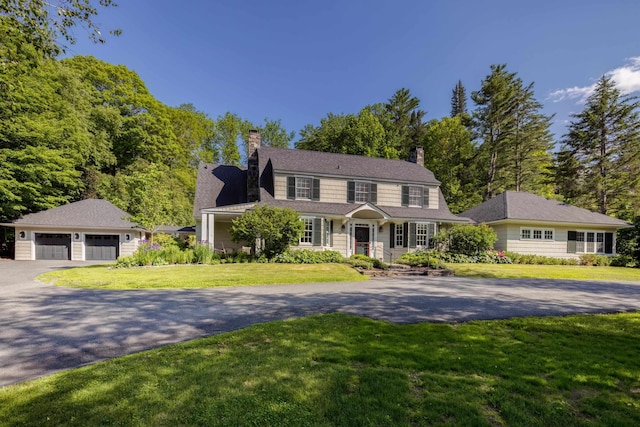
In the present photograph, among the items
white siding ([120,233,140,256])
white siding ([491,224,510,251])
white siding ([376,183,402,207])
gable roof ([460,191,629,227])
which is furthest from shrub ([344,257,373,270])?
white siding ([120,233,140,256])

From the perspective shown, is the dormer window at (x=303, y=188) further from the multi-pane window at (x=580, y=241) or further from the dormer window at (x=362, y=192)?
the multi-pane window at (x=580, y=241)

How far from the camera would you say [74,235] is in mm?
20734

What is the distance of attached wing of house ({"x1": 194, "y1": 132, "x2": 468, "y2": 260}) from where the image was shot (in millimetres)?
17984

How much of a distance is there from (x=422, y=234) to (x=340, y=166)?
24.3 feet

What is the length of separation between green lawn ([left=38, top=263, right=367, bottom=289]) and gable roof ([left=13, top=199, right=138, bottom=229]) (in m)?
10.2

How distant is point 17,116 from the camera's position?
828 inches

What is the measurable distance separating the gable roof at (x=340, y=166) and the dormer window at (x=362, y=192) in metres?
0.51

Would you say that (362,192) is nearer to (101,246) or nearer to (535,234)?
(535,234)

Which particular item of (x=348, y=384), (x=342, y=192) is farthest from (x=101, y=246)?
(x=348, y=384)

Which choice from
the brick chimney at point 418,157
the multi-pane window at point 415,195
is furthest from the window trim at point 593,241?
the brick chimney at point 418,157

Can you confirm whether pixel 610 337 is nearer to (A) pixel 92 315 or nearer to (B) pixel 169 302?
Answer: (B) pixel 169 302

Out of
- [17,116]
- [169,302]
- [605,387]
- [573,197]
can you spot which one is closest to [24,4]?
[169,302]

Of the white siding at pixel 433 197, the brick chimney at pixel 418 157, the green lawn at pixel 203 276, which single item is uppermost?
the brick chimney at pixel 418 157

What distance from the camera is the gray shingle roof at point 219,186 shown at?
766 inches
